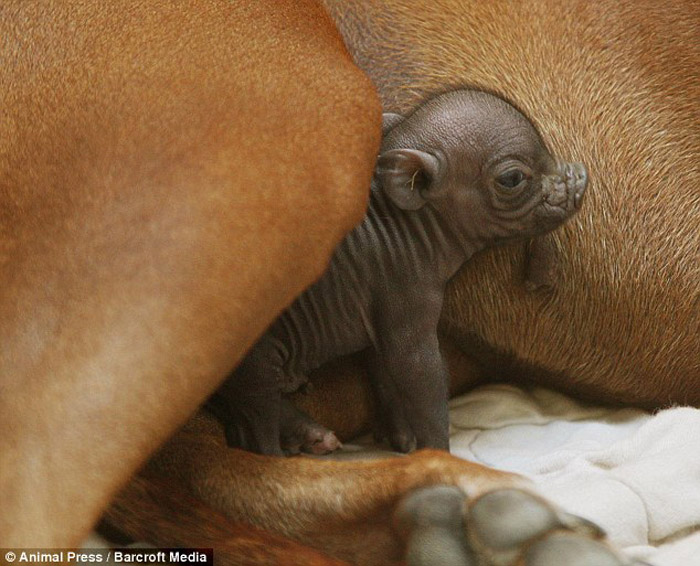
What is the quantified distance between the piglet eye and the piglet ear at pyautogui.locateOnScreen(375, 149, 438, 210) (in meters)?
0.09

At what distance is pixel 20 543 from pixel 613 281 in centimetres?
93

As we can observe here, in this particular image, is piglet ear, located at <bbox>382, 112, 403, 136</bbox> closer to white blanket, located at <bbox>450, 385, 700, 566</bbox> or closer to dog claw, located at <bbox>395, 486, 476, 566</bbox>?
white blanket, located at <bbox>450, 385, 700, 566</bbox>

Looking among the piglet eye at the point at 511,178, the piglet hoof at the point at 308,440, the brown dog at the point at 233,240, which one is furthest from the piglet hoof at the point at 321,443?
the piglet eye at the point at 511,178

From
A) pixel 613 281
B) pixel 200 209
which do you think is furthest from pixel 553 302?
pixel 200 209

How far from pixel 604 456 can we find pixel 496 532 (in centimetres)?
41

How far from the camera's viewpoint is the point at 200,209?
1117mm

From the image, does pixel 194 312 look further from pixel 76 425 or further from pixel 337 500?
pixel 337 500

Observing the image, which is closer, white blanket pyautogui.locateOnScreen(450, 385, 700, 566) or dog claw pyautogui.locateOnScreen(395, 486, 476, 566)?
dog claw pyautogui.locateOnScreen(395, 486, 476, 566)

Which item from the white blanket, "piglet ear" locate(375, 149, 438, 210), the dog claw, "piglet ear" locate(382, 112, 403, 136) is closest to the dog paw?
the dog claw

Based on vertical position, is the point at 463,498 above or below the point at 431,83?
below

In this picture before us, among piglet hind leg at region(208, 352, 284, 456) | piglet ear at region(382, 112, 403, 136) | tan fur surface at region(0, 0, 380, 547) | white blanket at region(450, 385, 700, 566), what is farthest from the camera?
piglet ear at region(382, 112, 403, 136)

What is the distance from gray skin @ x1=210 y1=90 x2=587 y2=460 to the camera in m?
1.45

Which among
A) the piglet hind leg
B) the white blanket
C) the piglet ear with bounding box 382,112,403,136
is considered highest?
the piglet ear with bounding box 382,112,403,136

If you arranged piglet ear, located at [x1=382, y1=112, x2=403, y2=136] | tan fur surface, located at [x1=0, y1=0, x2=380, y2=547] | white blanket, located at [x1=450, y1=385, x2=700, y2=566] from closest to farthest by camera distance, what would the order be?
tan fur surface, located at [x1=0, y1=0, x2=380, y2=547]
white blanket, located at [x1=450, y1=385, x2=700, y2=566]
piglet ear, located at [x1=382, y1=112, x2=403, y2=136]
